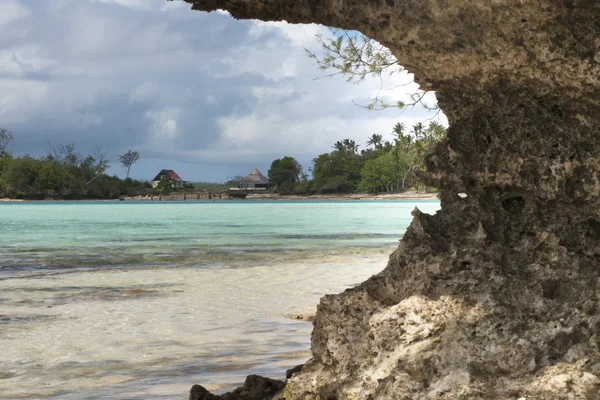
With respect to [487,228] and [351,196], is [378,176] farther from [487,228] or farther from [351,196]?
[487,228]

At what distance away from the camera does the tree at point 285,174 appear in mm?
130125

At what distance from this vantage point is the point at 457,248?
2.71m

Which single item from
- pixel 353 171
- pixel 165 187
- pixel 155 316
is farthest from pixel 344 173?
pixel 155 316

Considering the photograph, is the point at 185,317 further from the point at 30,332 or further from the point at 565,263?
the point at 565,263

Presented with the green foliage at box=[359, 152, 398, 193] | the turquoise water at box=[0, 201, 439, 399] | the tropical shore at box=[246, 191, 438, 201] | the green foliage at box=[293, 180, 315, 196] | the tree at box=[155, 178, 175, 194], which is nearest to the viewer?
the turquoise water at box=[0, 201, 439, 399]

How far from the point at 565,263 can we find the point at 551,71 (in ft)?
2.45

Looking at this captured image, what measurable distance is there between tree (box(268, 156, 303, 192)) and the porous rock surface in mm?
126320

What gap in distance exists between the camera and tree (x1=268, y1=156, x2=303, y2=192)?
130125 millimetres

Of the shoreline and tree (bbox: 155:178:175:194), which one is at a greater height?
tree (bbox: 155:178:175:194)

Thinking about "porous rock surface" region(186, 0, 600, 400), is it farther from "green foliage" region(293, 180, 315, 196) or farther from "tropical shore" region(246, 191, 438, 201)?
"green foliage" region(293, 180, 315, 196)

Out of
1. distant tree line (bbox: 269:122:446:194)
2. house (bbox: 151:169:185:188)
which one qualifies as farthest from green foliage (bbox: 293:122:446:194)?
house (bbox: 151:169:185:188)

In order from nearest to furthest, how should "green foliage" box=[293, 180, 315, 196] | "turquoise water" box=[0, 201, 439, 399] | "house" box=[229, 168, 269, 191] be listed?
"turquoise water" box=[0, 201, 439, 399] < "green foliage" box=[293, 180, 315, 196] < "house" box=[229, 168, 269, 191]

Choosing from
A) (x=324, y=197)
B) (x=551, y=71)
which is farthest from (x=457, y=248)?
(x=324, y=197)

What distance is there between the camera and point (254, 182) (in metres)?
134
